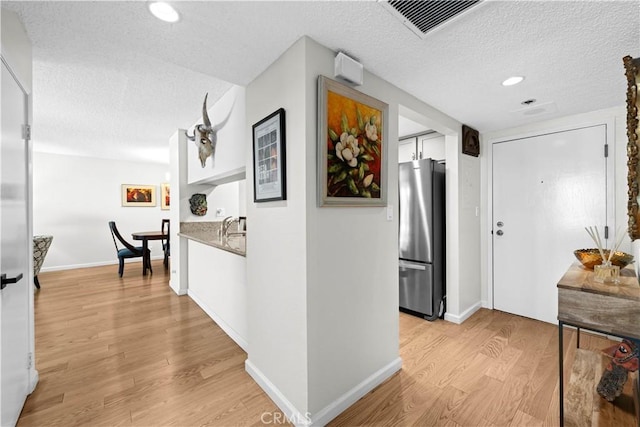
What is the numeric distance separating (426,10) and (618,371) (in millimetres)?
2336

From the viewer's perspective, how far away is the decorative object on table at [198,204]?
3828mm

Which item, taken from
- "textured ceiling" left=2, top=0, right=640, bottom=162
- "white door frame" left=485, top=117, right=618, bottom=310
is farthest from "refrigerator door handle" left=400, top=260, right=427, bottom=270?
"textured ceiling" left=2, top=0, right=640, bottom=162

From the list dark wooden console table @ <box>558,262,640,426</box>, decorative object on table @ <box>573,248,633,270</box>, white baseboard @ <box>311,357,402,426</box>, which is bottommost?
white baseboard @ <box>311,357,402,426</box>

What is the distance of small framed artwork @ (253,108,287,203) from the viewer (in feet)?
5.23

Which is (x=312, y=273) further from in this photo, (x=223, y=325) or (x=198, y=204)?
(x=198, y=204)

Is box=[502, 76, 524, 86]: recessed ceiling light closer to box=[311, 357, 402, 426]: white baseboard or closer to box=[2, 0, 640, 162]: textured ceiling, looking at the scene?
box=[2, 0, 640, 162]: textured ceiling

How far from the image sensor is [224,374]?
2.00 metres

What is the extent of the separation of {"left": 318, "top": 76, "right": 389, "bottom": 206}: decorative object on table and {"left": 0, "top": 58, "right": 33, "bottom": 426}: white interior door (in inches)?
60.6

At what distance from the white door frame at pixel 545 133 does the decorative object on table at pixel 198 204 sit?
364 centimetres

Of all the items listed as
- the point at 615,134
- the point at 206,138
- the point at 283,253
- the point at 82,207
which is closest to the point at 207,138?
the point at 206,138

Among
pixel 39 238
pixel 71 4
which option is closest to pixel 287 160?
pixel 71 4

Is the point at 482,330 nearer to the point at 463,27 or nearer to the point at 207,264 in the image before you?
the point at 463,27

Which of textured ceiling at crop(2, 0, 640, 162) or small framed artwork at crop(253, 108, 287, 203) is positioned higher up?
textured ceiling at crop(2, 0, 640, 162)

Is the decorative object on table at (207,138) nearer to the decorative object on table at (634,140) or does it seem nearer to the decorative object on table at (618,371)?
the decorative object on table at (634,140)
